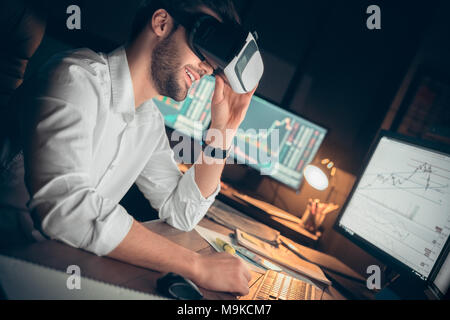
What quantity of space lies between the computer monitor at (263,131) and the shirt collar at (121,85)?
0.74 m

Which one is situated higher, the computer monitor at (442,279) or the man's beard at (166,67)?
the man's beard at (166,67)

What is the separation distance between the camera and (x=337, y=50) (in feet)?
6.03

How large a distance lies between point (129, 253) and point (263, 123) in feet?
3.87

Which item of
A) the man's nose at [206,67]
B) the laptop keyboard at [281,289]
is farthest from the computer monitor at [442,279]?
the man's nose at [206,67]

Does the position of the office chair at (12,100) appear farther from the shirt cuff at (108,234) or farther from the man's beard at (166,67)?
the man's beard at (166,67)

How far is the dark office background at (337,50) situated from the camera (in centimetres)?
165

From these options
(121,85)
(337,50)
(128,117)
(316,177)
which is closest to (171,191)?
(128,117)

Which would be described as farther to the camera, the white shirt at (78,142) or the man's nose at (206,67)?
the man's nose at (206,67)

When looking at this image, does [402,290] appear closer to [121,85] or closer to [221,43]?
[221,43]

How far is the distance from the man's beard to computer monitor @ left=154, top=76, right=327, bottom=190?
2.23ft

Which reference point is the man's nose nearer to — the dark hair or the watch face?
the dark hair

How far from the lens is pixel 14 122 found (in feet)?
2.46

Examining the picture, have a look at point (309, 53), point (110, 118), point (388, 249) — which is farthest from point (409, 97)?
point (110, 118)

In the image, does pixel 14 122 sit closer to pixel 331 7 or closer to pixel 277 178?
pixel 277 178
